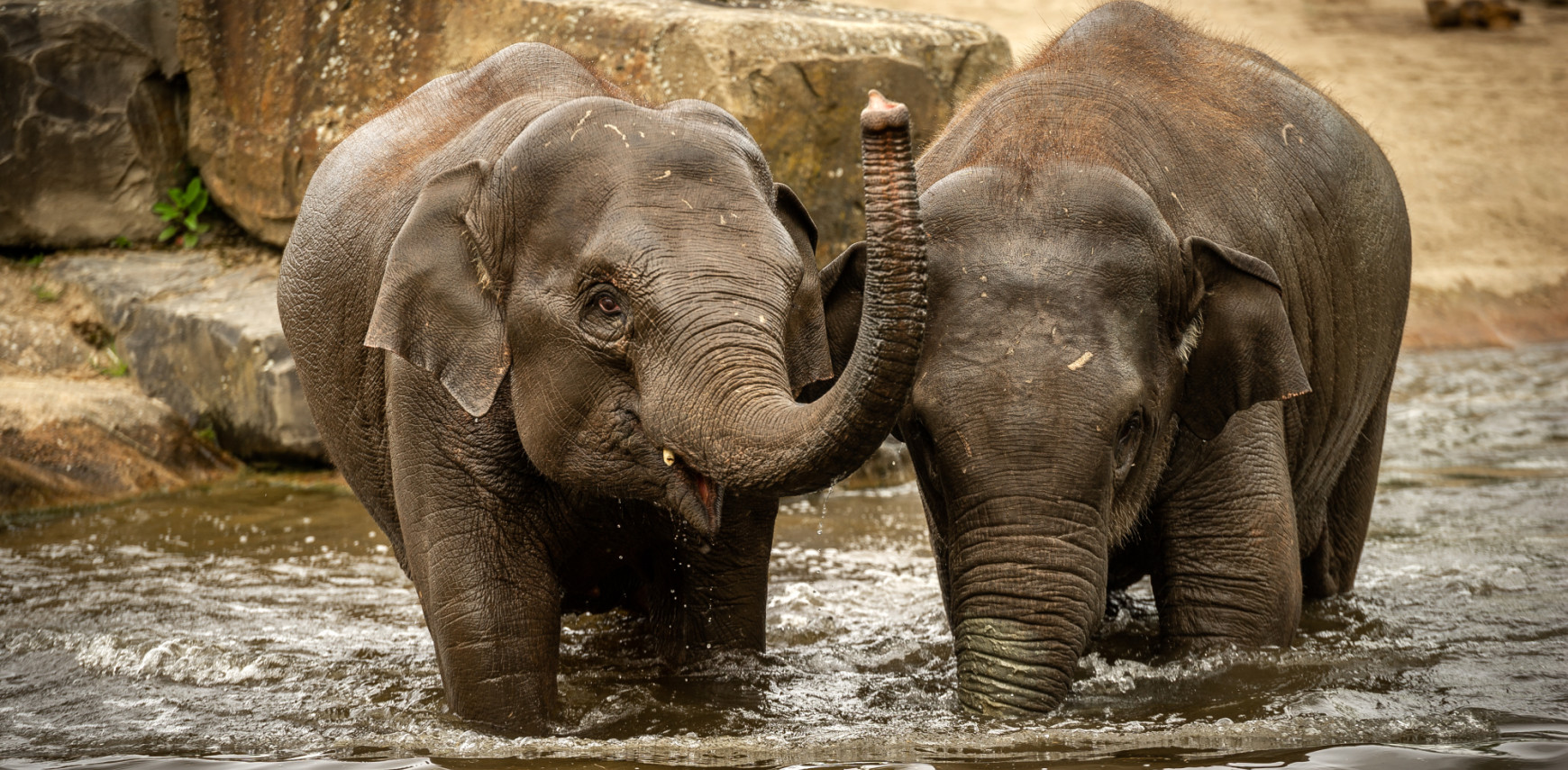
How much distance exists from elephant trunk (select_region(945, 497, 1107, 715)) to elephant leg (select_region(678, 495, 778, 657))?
2.58 feet

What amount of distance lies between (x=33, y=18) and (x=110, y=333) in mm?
2245

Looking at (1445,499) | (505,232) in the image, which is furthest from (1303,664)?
(1445,499)

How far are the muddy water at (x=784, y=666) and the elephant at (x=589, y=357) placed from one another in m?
0.42

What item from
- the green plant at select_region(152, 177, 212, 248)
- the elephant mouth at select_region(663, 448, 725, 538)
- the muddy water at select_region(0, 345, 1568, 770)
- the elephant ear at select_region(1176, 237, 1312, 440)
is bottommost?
the muddy water at select_region(0, 345, 1568, 770)

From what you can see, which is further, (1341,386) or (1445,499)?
(1445,499)

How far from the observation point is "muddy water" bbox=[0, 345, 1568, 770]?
191 inches

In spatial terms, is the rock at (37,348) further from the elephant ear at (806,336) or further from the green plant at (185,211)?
the elephant ear at (806,336)

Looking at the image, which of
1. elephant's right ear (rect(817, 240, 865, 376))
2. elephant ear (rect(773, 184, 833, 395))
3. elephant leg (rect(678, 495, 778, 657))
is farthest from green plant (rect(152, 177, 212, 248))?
elephant ear (rect(773, 184, 833, 395))

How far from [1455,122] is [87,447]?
15901 millimetres

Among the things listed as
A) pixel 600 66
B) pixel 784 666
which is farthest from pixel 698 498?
pixel 600 66

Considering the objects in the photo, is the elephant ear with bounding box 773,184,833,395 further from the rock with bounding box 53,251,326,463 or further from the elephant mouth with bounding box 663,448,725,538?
the rock with bounding box 53,251,326,463

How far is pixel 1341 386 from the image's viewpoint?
20.5 feet

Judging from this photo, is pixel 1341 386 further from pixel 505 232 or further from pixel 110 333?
pixel 110 333

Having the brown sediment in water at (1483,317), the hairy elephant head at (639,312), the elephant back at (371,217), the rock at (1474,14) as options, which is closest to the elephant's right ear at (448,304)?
the hairy elephant head at (639,312)
